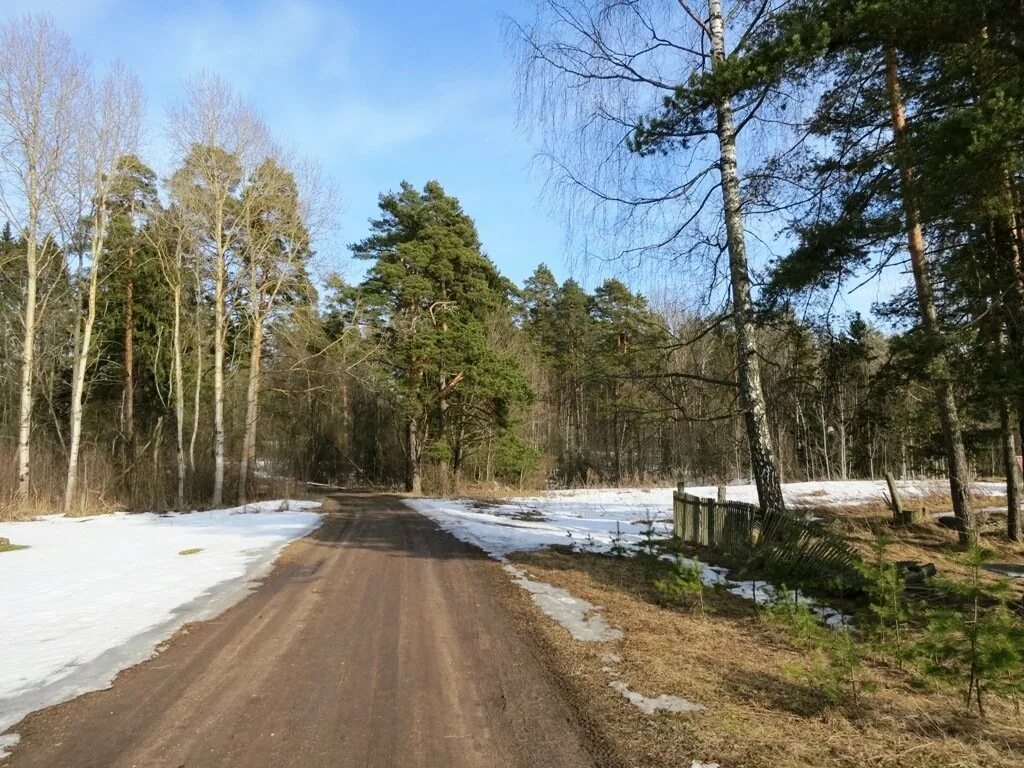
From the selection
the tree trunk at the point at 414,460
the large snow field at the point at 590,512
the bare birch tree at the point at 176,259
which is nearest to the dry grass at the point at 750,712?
the large snow field at the point at 590,512

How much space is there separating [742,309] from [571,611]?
15.3 ft

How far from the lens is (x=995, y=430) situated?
13.3 metres

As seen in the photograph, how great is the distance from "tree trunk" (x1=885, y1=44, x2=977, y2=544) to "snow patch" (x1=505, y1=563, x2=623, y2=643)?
9.97 feet

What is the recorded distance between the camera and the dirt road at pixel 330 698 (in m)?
3.46

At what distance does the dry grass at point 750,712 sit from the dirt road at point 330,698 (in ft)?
1.08

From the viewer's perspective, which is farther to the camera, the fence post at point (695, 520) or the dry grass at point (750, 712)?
the fence post at point (695, 520)

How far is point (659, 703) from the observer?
4086mm

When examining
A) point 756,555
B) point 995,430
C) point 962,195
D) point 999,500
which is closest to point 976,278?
point 962,195

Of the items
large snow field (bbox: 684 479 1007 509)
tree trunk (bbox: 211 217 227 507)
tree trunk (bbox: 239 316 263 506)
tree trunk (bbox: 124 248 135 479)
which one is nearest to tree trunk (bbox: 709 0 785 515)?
large snow field (bbox: 684 479 1007 509)

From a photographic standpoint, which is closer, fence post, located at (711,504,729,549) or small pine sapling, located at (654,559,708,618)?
small pine sapling, located at (654,559,708,618)

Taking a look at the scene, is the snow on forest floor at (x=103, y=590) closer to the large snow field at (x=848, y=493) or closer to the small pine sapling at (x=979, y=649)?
the small pine sapling at (x=979, y=649)

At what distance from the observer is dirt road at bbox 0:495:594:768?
3.46m

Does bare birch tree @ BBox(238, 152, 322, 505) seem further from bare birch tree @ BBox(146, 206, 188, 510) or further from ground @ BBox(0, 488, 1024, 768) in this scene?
ground @ BBox(0, 488, 1024, 768)

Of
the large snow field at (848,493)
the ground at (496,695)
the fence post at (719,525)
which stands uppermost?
the fence post at (719,525)
